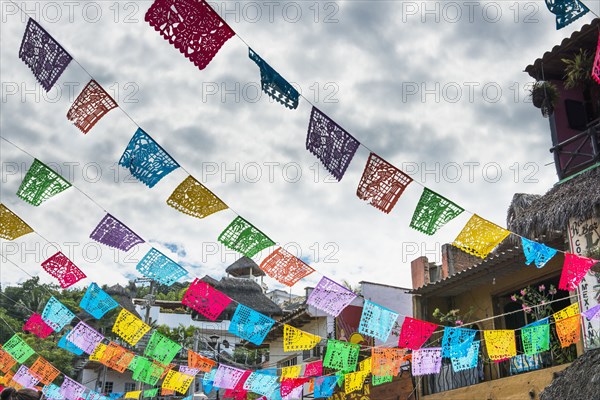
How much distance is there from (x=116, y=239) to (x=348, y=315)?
1297 cm

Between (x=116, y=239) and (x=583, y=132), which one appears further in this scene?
(x=583, y=132)

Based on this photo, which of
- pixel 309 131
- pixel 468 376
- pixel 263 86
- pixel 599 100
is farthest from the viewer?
pixel 468 376

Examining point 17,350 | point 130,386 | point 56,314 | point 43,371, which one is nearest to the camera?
point 56,314

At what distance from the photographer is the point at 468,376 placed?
1330cm

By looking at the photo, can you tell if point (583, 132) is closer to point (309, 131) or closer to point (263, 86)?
point (309, 131)

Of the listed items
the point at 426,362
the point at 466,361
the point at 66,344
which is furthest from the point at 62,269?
the point at 466,361

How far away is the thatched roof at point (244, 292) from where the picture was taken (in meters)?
43.7

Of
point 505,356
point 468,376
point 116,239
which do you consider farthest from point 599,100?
point 116,239

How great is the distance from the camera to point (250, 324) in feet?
36.0

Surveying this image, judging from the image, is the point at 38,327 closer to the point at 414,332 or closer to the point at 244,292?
the point at 414,332

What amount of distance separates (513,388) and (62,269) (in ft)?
28.3

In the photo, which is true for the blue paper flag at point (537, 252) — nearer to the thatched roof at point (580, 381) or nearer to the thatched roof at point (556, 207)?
the thatched roof at point (580, 381)

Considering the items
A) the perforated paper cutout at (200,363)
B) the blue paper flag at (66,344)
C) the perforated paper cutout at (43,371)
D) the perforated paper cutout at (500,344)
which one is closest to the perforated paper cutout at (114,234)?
the blue paper flag at (66,344)

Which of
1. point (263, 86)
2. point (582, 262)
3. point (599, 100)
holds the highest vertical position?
point (599, 100)
